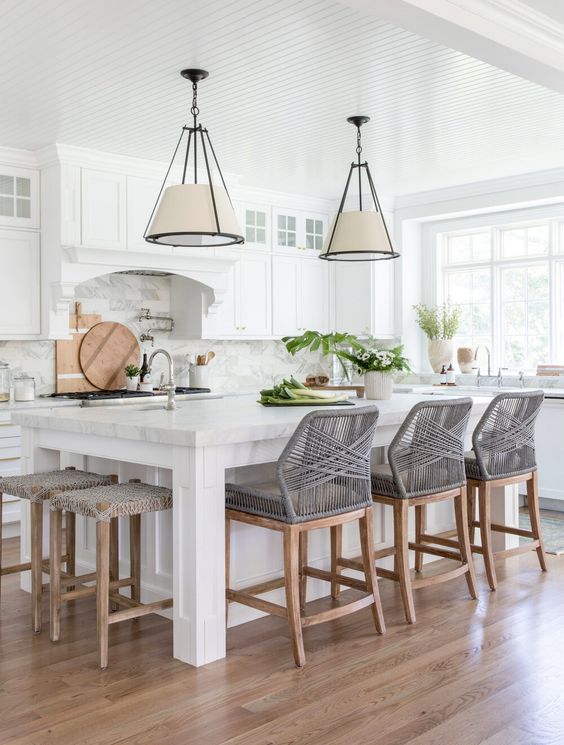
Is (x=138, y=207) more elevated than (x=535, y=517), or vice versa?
(x=138, y=207)

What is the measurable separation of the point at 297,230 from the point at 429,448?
4087mm

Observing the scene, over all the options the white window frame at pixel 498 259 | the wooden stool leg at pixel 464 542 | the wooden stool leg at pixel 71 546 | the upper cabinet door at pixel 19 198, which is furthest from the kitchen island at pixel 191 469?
the white window frame at pixel 498 259

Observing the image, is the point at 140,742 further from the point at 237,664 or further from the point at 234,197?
the point at 234,197

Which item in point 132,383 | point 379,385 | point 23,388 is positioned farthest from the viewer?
point 132,383

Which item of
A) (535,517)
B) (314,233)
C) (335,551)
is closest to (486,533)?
(535,517)

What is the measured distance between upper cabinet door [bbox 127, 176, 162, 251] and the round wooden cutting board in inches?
32.8

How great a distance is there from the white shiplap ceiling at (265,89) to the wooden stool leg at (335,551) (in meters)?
2.27

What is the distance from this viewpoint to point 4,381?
5590 mm

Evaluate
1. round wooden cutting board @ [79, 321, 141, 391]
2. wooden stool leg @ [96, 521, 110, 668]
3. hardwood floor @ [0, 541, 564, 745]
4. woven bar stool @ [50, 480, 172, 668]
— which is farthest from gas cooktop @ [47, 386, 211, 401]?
wooden stool leg @ [96, 521, 110, 668]

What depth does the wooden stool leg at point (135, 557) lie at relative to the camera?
129 inches

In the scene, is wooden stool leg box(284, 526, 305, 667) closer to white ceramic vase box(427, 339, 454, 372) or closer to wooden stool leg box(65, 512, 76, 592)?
wooden stool leg box(65, 512, 76, 592)

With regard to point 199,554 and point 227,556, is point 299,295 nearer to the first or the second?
point 227,556

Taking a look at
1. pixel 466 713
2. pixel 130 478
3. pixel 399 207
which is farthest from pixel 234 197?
Result: pixel 466 713

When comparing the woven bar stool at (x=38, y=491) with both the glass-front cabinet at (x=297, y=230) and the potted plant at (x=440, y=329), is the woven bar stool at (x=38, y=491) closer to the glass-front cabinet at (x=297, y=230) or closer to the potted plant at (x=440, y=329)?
the glass-front cabinet at (x=297, y=230)
